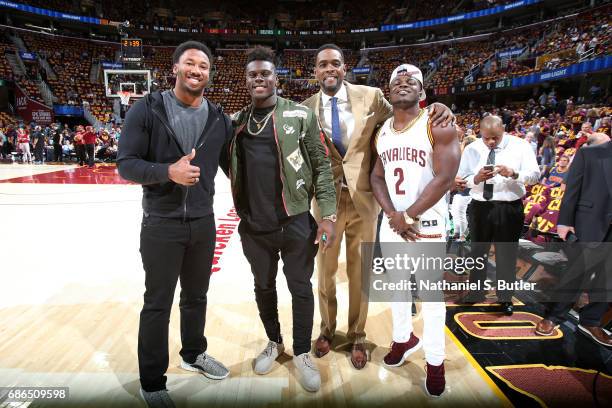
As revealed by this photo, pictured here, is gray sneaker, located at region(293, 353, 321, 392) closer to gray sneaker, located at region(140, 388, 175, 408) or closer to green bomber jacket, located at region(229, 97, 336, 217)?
gray sneaker, located at region(140, 388, 175, 408)

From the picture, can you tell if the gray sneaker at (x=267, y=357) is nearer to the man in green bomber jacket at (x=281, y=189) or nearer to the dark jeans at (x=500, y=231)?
the man in green bomber jacket at (x=281, y=189)

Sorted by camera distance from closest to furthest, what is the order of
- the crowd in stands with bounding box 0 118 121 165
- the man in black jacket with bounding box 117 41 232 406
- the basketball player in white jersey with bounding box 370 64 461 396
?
the man in black jacket with bounding box 117 41 232 406 → the basketball player in white jersey with bounding box 370 64 461 396 → the crowd in stands with bounding box 0 118 121 165

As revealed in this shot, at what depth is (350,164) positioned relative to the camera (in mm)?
2486

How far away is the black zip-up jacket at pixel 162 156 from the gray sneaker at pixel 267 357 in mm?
1028

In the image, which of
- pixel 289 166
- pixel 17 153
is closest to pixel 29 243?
pixel 289 166

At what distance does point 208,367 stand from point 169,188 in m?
1.16

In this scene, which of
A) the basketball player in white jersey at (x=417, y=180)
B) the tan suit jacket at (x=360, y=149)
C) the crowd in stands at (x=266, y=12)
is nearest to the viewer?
the basketball player in white jersey at (x=417, y=180)

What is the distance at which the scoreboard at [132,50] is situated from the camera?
57.4 ft

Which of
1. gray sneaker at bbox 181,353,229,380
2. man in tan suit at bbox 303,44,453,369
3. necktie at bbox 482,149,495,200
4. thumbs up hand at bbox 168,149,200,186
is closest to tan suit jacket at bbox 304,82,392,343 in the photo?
man in tan suit at bbox 303,44,453,369

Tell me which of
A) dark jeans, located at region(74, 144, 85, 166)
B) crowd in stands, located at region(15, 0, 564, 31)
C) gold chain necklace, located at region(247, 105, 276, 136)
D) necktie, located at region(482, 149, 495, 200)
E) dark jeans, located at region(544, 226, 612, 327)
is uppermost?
crowd in stands, located at region(15, 0, 564, 31)

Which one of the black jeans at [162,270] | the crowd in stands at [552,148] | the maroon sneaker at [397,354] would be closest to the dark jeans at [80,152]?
the crowd in stands at [552,148]

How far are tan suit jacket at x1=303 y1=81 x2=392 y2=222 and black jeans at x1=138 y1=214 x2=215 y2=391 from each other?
35.6 inches

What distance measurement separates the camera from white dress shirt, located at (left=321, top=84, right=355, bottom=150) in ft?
8.31

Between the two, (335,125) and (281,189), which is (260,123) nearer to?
(281,189)
